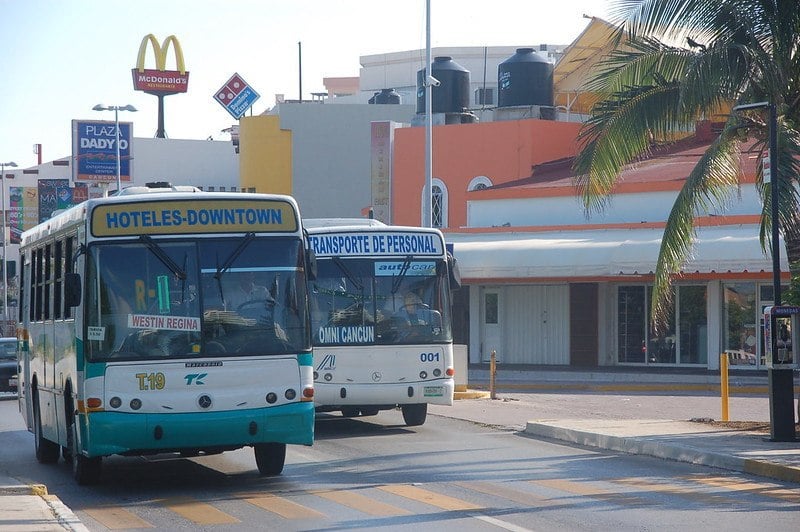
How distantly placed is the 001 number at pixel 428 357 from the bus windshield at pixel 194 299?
5.92 m

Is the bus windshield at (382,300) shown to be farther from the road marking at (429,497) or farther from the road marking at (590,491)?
the road marking at (429,497)

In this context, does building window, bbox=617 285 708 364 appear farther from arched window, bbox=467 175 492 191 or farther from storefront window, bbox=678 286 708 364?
arched window, bbox=467 175 492 191

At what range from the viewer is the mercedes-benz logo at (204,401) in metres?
12.0

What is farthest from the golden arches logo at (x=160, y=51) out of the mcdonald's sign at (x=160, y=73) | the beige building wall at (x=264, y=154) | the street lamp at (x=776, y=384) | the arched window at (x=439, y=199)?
the street lamp at (x=776, y=384)

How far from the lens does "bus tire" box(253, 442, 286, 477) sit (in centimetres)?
1323

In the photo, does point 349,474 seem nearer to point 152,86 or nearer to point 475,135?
point 475,135

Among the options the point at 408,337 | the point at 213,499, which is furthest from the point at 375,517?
the point at 408,337

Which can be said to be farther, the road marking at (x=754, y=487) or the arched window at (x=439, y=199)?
the arched window at (x=439, y=199)

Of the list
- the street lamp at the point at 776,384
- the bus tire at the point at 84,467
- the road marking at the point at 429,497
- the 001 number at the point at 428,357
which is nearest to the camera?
the road marking at the point at 429,497

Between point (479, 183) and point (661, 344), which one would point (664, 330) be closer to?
point (661, 344)

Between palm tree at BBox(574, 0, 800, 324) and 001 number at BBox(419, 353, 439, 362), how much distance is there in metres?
3.25

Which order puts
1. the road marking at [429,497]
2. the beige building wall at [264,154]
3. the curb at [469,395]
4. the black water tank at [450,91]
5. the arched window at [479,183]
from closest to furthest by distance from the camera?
the road marking at [429,497] → the curb at [469,395] → the arched window at [479,183] → the black water tank at [450,91] → the beige building wall at [264,154]

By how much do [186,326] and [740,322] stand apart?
76.2ft

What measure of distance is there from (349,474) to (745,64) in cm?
788
